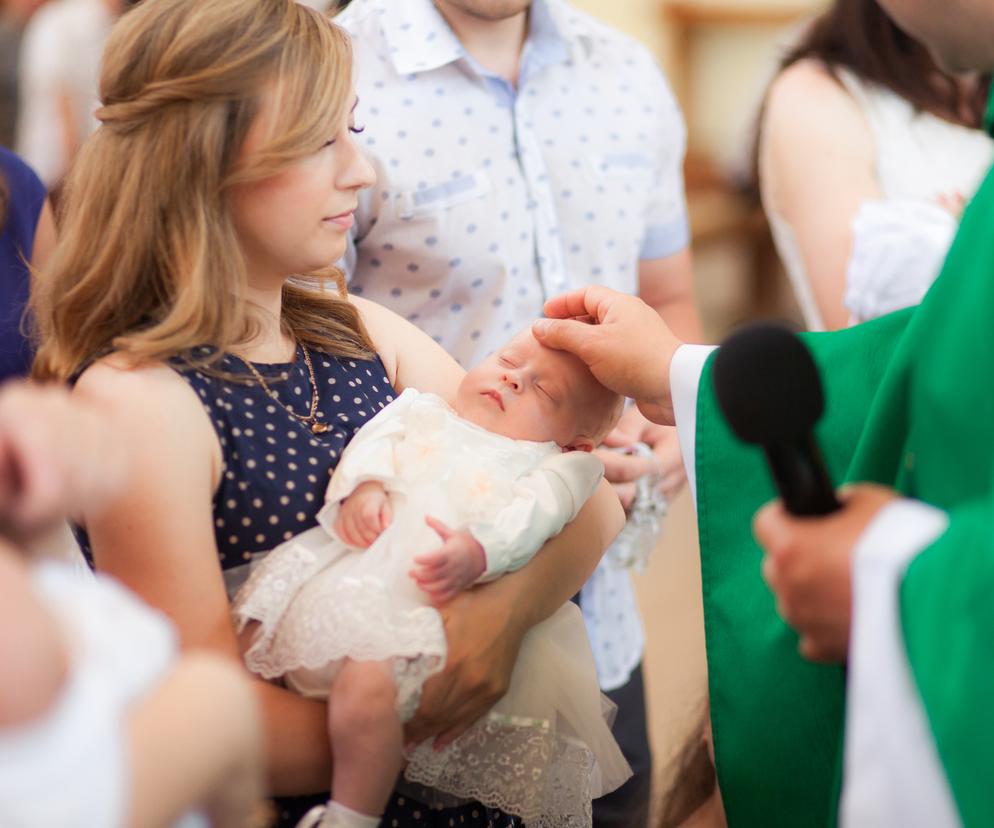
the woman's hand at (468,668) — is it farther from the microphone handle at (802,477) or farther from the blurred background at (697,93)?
the blurred background at (697,93)

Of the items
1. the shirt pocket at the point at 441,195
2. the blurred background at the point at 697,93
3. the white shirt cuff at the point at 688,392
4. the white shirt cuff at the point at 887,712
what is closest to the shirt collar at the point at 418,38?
the shirt pocket at the point at 441,195

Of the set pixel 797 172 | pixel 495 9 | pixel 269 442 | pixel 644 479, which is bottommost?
pixel 644 479

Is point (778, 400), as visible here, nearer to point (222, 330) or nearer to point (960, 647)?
point (960, 647)

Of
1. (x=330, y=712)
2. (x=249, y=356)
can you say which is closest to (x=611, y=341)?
(x=249, y=356)

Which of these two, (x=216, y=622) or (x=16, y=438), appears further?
(x=216, y=622)

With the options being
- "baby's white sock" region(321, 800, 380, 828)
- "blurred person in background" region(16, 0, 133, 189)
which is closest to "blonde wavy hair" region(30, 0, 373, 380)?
"baby's white sock" region(321, 800, 380, 828)

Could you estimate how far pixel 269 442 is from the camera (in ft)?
3.88

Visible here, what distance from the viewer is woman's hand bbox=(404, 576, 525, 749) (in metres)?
1.11

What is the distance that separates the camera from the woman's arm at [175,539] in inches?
41.7

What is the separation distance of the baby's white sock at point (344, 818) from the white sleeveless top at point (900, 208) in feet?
4.77

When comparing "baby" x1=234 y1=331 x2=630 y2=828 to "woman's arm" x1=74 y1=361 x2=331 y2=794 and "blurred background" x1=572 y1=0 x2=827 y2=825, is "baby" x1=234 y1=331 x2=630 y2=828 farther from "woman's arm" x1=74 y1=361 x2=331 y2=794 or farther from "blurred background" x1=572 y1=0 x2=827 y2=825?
"blurred background" x1=572 y1=0 x2=827 y2=825

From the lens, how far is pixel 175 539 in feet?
3.50

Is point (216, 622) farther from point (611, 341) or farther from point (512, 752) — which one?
point (611, 341)

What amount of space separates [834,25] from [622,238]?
84cm
